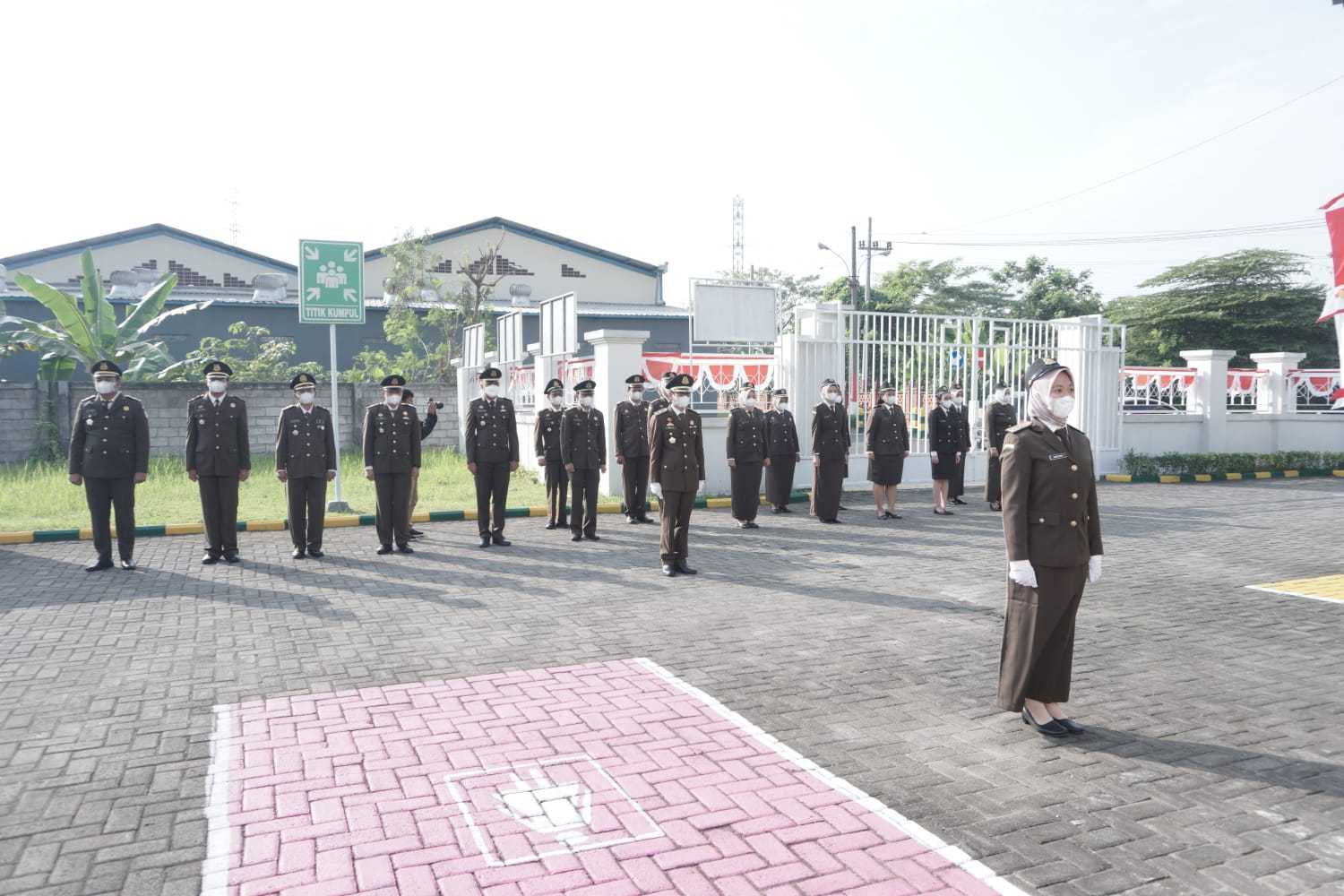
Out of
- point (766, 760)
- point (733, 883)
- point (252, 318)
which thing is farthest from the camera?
point (252, 318)

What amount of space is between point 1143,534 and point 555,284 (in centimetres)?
3116

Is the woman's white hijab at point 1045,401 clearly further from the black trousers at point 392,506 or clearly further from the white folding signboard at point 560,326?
the white folding signboard at point 560,326

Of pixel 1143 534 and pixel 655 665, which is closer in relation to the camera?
pixel 655 665

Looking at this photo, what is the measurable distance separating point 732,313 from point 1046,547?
1066 cm

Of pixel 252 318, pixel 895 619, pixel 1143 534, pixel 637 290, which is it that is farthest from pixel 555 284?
pixel 895 619

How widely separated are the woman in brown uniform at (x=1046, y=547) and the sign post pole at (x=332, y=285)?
34.2ft

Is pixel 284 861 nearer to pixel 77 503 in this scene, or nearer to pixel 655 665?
pixel 655 665

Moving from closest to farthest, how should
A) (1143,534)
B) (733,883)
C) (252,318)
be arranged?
(733,883)
(1143,534)
(252,318)

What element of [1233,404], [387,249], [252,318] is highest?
[387,249]

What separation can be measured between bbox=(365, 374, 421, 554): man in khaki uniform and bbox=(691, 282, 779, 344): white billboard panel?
18.4 ft

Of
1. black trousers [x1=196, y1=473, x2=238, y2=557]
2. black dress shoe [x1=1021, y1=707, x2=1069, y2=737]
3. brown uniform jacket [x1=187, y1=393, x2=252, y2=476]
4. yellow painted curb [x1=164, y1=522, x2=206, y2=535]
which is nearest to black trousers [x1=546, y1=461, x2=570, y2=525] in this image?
brown uniform jacket [x1=187, y1=393, x2=252, y2=476]

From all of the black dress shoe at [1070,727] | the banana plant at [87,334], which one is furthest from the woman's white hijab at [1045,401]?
the banana plant at [87,334]

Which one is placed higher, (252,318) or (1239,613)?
(252,318)

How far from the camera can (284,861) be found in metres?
3.47
